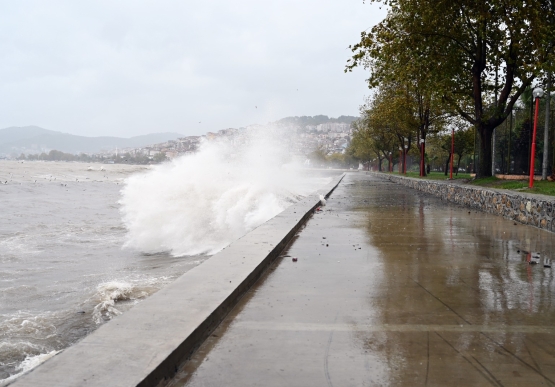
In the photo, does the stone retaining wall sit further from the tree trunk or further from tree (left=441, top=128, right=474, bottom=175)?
tree (left=441, top=128, right=474, bottom=175)

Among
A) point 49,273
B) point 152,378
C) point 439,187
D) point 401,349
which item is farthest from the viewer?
point 439,187

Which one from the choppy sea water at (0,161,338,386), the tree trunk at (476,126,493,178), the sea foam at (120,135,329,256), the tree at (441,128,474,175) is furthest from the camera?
→ the tree at (441,128,474,175)

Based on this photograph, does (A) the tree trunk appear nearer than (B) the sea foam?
No

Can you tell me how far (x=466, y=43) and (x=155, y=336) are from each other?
2192cm

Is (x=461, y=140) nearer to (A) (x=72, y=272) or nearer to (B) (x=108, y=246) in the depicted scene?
(B) (x=108, y=246)

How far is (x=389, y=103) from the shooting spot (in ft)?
125

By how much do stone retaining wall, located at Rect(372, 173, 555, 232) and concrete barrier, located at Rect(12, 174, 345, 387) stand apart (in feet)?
22.5

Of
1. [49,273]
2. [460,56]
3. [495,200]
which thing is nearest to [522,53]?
[460,56]

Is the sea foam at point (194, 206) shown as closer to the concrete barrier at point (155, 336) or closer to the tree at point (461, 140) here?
the concrete barrier at point (155, 336)

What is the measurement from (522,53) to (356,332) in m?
19.2

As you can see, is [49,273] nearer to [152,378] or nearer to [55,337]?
[55,337]

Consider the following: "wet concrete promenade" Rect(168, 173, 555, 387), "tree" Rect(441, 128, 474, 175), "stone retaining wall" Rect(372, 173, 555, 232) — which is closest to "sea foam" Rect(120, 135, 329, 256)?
"wet concrete promenade" Rect(168, 173, 555, 387)

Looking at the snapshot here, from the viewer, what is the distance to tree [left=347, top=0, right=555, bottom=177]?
59.5 feet

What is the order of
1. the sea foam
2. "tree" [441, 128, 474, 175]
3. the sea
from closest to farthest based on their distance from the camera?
the sea → the sea foam → "tree" [441, 128, 474, 175]
